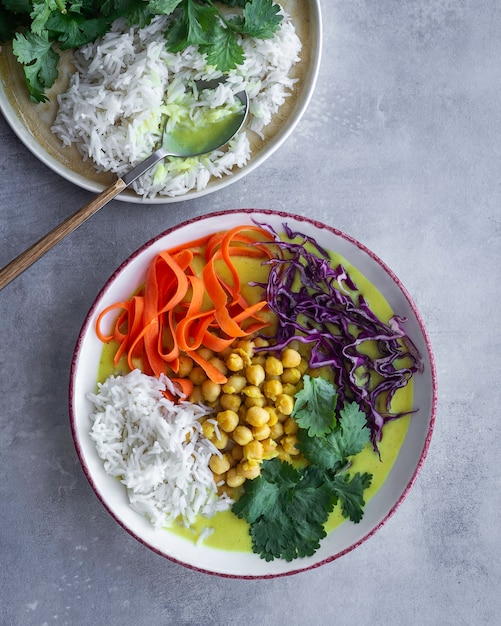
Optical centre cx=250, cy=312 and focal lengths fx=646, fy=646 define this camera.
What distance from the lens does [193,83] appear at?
8.85 ft

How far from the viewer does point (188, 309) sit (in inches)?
107

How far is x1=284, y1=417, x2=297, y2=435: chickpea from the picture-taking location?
9.18 ft

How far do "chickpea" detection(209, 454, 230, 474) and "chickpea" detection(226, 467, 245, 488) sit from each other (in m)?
0.03

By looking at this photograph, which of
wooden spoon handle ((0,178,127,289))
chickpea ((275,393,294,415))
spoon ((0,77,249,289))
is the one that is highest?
spoon ((0,77,249,289))

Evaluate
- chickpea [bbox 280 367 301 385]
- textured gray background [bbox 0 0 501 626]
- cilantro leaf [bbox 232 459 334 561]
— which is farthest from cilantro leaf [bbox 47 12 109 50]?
cilantro leaf [bbox 232 459 334 561]

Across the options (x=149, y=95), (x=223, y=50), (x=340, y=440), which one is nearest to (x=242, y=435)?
(x=340, y=440)

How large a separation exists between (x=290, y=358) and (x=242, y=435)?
0.38 m

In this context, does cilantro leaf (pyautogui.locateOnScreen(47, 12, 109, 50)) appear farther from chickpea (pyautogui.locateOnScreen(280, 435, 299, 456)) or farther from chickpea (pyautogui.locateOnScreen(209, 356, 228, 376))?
chickpea (pyautogui.locateOnScreen(280, 435, 299, 456))

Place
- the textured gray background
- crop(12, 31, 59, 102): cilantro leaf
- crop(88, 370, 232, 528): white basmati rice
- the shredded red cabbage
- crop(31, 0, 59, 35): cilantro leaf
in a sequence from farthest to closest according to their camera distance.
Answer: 1. the textured gray background
2. the shredded red cabbage
3. crop(88, 370, 232, 528): white basmati rice
4. crop(12, 31, 59, 102): cilantro leaf
5. crop(31, 0, 59, 35): cilantro leaf

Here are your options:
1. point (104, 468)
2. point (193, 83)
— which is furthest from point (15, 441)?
point (193, 83)

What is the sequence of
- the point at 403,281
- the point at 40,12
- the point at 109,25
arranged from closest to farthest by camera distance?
the point at 40,12 → the point at 109,25 → the point at 403,281

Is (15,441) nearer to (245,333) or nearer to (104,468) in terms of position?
(104,468)

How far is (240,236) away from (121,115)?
0.70 meters

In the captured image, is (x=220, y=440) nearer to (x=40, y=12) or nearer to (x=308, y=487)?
(x=308, y=487)
